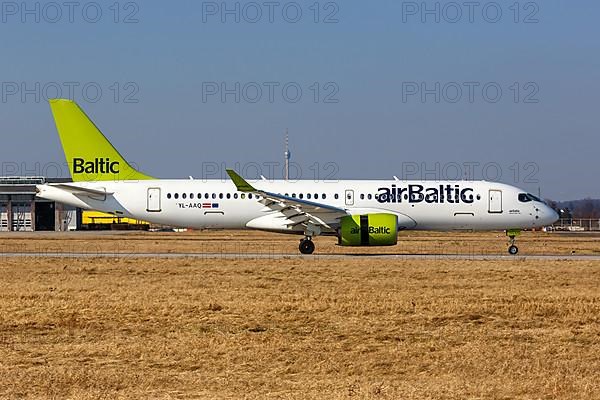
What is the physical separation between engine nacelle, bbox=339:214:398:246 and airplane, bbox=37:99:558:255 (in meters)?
1.67

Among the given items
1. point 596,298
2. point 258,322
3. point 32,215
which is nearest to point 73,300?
point 258,322

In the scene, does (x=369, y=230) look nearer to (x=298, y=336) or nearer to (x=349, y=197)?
(x=349, y=197)

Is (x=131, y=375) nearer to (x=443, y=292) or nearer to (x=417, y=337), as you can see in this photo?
(x=417, y=337)

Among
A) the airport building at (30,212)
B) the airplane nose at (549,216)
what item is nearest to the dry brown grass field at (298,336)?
the airplane nose at (549,216)

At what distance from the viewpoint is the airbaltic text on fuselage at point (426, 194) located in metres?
35.2

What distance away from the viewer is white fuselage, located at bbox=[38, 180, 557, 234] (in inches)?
1374

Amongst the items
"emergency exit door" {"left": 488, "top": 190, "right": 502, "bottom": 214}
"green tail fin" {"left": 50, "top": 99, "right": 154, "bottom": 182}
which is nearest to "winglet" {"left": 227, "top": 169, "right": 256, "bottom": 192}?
"green tail fin" {"left": 50, "top": 99, "right": 154, "bottom": 182}

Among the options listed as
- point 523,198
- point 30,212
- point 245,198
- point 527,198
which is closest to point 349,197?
point 245,198

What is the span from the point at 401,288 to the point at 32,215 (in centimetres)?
7637

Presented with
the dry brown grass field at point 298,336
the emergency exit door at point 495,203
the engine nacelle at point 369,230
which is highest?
the emergency exit door at point 495,203

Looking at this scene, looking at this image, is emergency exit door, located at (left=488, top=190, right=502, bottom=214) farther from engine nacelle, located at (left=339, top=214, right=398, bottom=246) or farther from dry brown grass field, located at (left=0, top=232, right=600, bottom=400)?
dry brown grass field, located at (left=0, top=232, right=600, bottom=400)

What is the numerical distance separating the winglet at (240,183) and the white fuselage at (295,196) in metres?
2.66

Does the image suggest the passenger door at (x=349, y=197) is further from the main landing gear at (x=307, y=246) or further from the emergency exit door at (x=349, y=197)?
the main landing gear at (x=307, y=246)

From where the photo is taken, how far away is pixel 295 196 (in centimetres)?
3528
